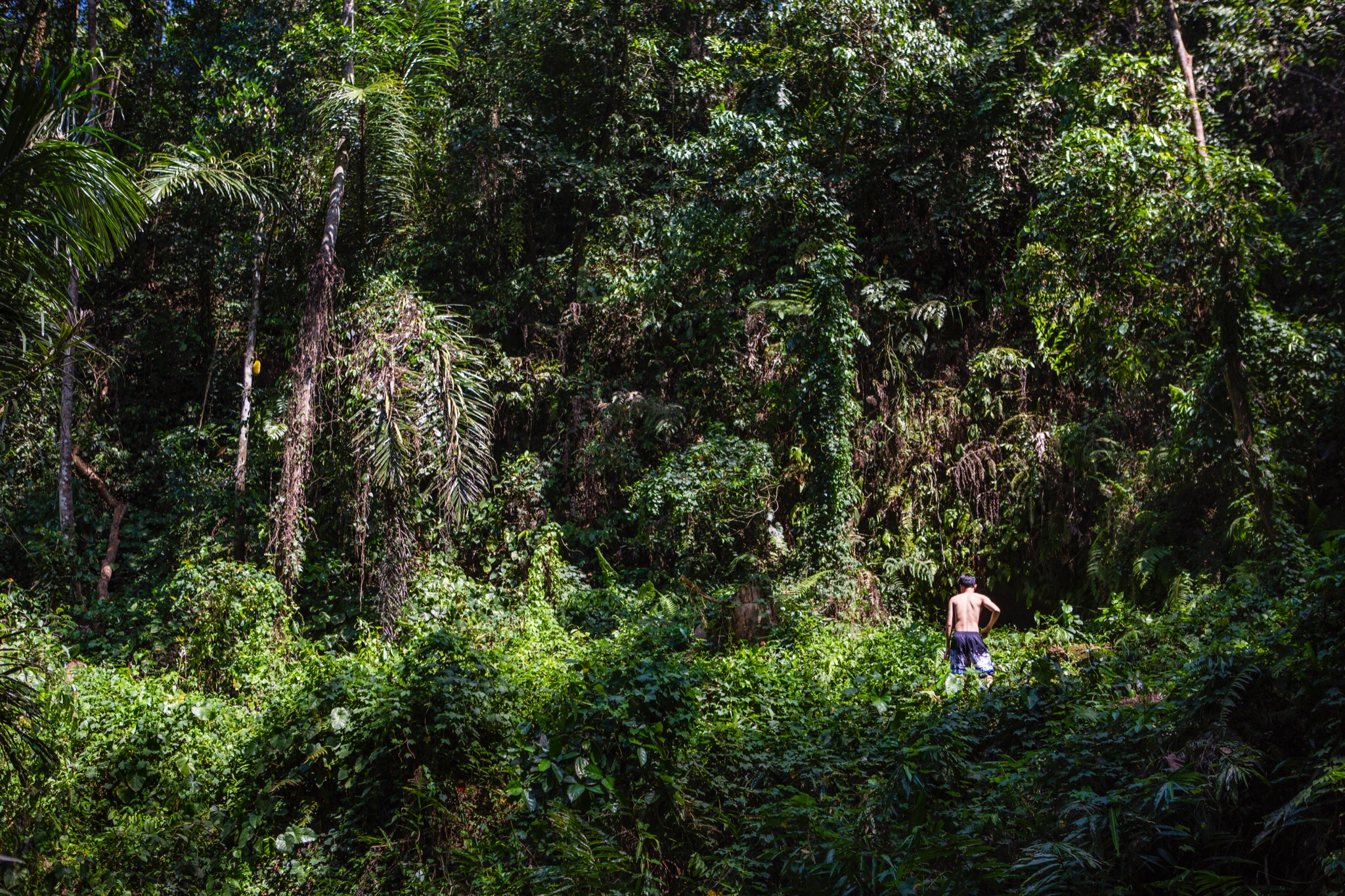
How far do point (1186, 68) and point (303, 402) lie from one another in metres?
10.4

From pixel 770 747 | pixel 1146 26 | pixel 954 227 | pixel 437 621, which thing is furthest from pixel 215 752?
pixel 1146 26

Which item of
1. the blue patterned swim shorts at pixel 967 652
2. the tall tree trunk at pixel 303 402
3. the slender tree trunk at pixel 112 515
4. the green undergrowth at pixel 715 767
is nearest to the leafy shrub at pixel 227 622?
the green undergrowth at pixel 715 767

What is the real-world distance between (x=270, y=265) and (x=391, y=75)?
3.77 metres

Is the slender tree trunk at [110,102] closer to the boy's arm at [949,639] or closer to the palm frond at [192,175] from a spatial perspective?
the palm frond at [192,175]

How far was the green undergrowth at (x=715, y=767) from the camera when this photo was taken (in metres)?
3.42

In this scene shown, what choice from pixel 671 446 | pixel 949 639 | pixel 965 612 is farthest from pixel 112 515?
pixel 965 612

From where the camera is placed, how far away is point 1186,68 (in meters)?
9.53

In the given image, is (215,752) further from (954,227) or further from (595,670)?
(954,227)

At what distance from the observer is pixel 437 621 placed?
26.5 ft

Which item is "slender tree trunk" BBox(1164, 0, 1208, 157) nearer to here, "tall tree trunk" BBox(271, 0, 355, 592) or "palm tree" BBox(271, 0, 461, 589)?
"palm tree" BBox(271, 0, 461, 589)

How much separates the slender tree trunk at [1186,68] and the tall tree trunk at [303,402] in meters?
9.30

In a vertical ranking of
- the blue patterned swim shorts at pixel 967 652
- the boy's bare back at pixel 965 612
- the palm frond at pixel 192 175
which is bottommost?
the blue patterned swim shorts at pixel 967 652

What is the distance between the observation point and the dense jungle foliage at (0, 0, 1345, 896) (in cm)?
405

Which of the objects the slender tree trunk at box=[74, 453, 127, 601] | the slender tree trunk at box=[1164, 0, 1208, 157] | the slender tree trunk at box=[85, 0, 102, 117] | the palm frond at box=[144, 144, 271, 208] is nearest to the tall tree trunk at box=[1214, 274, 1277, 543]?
A: the slender tree trunk at box=[1164, 0, 1208, 157]
